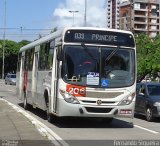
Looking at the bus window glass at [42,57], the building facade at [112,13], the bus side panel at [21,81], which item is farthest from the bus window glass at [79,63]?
the building facade at [112,13]

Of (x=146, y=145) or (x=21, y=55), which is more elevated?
(x=21, y=55)

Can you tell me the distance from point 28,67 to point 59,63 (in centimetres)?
738

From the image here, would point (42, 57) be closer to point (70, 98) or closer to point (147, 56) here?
point (70, 98)

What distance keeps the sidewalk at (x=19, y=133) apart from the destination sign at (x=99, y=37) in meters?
3.04

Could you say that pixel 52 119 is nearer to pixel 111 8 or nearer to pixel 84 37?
pixel 84 37

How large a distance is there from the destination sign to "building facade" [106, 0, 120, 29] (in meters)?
83.2

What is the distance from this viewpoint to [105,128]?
617 inches

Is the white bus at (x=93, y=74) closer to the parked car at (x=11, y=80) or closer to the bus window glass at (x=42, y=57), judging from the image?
the bus window glass at (x=42, y=57)

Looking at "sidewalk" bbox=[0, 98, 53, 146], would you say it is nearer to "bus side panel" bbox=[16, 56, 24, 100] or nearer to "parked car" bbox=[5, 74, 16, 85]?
"bus side panel" bbox=[16, 56, 24, 100]

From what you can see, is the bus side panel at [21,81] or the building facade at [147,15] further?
the building facade at [147,15]

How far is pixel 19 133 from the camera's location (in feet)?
42.6

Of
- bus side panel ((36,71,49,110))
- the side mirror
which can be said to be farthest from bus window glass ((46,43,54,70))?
the side mirror

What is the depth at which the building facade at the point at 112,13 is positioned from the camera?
99.4m

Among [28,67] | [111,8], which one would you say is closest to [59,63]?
[28,67]
